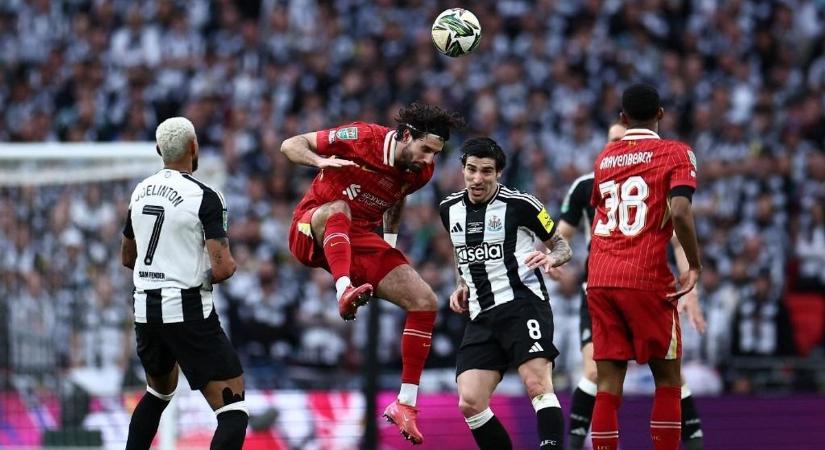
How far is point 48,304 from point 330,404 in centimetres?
274

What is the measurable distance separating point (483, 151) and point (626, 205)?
0.94m

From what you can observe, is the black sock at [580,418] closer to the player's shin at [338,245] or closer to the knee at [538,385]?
the knee at [538,385]

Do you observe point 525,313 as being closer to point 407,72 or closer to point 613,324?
point 613,324

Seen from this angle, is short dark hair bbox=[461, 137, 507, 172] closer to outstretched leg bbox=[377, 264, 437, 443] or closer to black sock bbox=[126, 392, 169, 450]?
outstretched leg bbox=[377, 264, 437, 443]

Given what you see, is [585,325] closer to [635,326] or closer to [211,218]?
[635,326]

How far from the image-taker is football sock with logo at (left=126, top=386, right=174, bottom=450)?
8664 mm

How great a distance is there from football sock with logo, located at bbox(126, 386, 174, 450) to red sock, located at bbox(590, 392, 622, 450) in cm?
259

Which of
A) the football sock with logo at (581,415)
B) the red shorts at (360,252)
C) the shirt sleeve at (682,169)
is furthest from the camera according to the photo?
the football sock with logo at (581,415)

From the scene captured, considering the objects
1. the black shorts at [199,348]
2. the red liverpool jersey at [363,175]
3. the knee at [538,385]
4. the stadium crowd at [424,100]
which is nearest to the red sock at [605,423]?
the knee at [538,385]

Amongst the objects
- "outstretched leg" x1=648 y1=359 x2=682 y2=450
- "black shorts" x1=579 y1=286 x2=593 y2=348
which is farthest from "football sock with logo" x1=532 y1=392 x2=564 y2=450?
"black shorts" x1=579 y1=286 x2=593 y2=348

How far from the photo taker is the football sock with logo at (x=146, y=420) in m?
8.66

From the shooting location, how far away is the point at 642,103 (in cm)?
844

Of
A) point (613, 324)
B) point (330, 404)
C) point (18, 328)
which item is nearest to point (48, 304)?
point (18, 328)

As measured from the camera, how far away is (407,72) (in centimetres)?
1927
